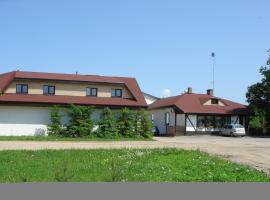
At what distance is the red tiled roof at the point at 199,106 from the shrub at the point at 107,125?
13391 millimetres

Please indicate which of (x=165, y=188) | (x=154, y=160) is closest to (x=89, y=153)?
(x=154, y=160)

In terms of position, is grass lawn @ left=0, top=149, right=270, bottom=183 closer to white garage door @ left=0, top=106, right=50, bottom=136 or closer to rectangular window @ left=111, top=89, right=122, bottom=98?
white garage door @ left=0, top=106, right=50, bottom=136

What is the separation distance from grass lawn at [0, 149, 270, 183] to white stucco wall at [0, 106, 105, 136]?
19.2m

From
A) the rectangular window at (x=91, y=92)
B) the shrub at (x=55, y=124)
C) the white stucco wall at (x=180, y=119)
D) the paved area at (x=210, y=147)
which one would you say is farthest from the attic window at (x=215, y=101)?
the paved area at (x=210, y=147)

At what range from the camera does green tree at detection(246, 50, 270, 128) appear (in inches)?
2079

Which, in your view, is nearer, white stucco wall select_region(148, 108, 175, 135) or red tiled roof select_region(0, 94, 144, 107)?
red tiled roof select_region(0, 94, 144, 107)

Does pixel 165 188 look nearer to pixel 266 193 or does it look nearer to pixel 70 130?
pixel 266 193

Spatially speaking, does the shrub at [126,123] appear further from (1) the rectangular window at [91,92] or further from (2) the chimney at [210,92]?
(2) the chimney at [210,92]

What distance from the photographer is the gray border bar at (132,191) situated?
8461 millimetres

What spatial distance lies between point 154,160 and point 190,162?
137 centimetres

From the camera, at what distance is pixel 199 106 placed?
53.6 meters

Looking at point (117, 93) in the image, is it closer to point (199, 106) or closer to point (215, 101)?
point (199, 106)

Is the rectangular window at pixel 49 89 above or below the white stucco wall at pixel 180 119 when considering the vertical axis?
above

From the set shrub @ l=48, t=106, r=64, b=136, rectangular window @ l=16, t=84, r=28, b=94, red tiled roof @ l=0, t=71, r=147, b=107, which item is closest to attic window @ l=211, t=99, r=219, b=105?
red tiled roof @ l=0, t=71, r=147, b=107
